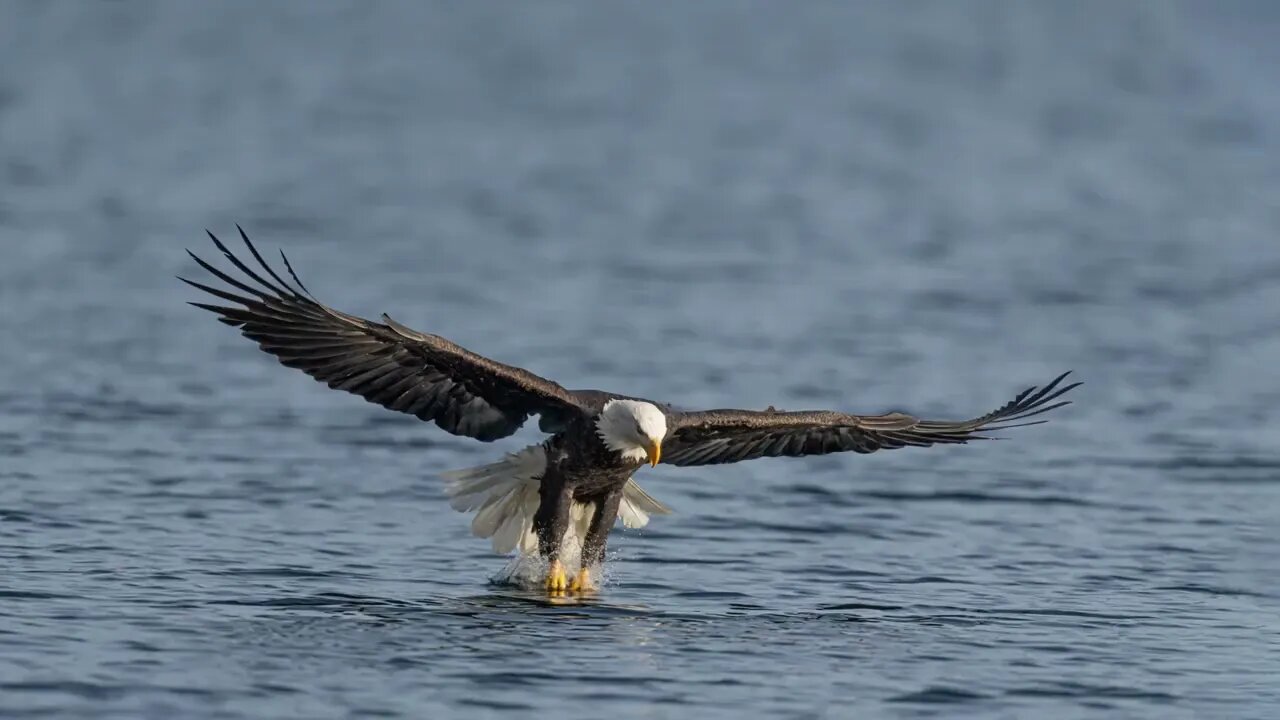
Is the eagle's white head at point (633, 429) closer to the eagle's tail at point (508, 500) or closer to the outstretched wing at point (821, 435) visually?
the outstretched wing at point (821, 435)

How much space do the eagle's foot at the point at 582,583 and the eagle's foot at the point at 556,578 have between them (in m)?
0.04

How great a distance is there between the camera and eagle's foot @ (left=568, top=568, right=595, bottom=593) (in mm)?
10211

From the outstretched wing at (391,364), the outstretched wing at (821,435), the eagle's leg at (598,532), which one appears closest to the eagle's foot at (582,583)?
the eagle's leg at (598,532)

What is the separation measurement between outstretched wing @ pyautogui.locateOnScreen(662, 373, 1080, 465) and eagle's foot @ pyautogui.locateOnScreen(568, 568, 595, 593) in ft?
2.10

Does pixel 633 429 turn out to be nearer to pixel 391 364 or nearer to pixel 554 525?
pixel 554 525

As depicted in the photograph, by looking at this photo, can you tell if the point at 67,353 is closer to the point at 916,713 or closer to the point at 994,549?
the point at 994,549

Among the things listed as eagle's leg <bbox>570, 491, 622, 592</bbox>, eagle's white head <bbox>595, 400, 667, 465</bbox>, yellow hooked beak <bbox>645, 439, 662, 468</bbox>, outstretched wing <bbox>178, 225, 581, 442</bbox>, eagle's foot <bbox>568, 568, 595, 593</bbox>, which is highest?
outstretched wing <bbox>178, 225, 581, 442</bbox>

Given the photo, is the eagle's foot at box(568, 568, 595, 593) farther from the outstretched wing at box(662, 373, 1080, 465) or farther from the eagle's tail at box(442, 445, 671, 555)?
the outstretched wing at box(662, 373, 1080, 465)

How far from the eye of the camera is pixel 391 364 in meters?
9.68

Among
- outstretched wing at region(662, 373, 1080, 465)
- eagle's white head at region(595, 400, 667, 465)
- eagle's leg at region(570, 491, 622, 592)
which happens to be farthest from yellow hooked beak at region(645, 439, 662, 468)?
eagle's leg at region(570, 491, 622, 592)

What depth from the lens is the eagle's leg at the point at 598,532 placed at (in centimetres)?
1038

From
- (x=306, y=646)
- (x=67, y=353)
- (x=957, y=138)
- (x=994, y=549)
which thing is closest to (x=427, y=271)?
(x=67, y=353)

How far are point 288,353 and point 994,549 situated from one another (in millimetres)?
3677

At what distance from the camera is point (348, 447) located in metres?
13.1
